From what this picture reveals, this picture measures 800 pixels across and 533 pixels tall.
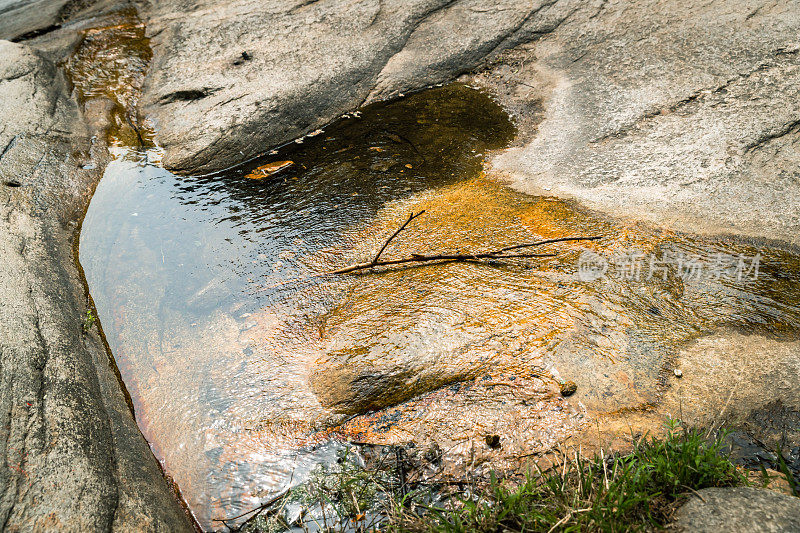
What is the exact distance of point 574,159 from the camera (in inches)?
140

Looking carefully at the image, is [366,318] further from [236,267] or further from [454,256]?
[236,267]

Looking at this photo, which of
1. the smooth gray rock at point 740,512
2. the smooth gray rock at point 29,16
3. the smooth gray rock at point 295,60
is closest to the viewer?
the smooth gray rock at point 740,512

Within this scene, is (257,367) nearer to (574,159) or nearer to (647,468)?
(647,468)

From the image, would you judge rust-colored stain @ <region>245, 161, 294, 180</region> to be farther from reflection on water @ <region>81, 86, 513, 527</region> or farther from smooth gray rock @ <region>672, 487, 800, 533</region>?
smooth gray rock @ <region>672, 487, 800, 533</region>

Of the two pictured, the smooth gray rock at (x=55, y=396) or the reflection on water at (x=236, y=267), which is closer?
the smooth gray rock at (x=55, y=396)

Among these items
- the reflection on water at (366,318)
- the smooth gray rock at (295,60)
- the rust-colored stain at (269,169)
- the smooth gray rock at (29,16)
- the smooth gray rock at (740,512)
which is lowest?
the smooth gray rock at (740,512)

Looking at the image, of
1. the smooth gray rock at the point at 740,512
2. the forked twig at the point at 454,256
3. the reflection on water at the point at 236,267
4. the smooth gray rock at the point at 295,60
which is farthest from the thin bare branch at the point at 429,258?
the smooth gray rock at the point at 295,60

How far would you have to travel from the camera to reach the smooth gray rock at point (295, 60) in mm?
4191

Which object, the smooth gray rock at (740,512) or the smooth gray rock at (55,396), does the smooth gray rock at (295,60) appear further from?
the smooth gray rock at (740,512)

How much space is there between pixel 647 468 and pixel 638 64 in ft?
11.1

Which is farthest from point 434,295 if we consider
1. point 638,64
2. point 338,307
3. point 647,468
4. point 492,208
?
point 638,64

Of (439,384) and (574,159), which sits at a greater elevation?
(574,159)

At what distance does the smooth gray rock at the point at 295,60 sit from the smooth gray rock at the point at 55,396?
3.25 feet

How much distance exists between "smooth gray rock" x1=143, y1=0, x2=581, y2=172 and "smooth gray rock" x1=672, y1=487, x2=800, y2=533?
3628 mm
